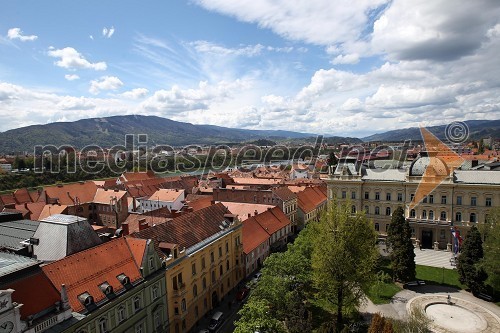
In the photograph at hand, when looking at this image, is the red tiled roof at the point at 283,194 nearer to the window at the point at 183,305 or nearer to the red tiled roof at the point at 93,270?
the window at the point at 183,305

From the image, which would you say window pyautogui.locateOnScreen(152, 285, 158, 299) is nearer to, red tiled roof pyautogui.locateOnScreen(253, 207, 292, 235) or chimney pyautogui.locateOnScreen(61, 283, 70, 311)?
chimney pyautogui.locateOnScreen(61, 283, 70, 311)

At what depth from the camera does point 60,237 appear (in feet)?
95.6

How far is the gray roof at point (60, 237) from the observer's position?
1131 inches

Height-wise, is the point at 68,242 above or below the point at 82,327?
above

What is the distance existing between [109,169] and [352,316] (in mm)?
160900

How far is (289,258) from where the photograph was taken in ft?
119

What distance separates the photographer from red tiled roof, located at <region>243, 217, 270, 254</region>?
48509 millimetres

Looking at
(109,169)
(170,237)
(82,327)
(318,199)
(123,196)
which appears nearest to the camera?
(82,327)

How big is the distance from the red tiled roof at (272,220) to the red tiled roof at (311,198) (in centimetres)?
1057

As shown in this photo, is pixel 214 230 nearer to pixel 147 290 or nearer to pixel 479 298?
pixel 147 290

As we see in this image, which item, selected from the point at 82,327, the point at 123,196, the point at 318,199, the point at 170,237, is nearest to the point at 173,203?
the point at 123,196

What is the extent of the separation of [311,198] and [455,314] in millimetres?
45334

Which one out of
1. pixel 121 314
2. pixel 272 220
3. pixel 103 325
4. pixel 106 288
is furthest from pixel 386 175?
pixel 103 325

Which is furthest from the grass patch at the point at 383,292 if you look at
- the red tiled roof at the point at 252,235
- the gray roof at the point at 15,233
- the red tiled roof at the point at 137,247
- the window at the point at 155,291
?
the gray roof at the point at 15,233
